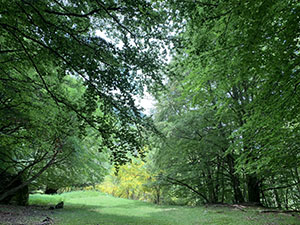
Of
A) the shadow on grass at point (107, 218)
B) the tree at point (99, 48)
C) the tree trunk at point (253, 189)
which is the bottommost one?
the shadow on grass at point (107, 218)

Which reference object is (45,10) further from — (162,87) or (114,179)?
(114,179)

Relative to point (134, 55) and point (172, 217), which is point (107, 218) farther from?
point (134, 55)

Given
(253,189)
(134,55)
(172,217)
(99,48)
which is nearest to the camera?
(99,48)

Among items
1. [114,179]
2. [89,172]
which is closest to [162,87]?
[89,172]

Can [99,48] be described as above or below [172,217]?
above

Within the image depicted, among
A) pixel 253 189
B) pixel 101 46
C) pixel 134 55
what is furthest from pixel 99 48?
pixel 253 189

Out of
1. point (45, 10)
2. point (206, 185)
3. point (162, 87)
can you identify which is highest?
point (45, 10)

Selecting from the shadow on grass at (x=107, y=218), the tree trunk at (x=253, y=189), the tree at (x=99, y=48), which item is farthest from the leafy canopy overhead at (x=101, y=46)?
the tree trunk at (x=253, y=189)

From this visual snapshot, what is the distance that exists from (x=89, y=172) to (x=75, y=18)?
25.2ft

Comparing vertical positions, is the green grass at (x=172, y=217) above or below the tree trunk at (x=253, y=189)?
below

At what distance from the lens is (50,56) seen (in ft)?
8.16

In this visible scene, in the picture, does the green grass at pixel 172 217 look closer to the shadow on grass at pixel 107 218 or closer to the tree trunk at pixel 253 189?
the shadow on grass at pixel 107 218

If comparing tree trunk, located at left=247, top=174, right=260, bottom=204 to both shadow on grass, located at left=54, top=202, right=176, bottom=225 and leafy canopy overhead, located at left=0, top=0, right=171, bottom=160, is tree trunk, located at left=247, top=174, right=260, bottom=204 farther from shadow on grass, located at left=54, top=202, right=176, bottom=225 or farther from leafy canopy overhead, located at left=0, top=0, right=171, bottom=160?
leafy canopy overhead, located at left=0, top=0, right=171, bottom=160

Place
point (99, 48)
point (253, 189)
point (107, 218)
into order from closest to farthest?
point (99, 48) → point (107, 218) → point (253, 189)
